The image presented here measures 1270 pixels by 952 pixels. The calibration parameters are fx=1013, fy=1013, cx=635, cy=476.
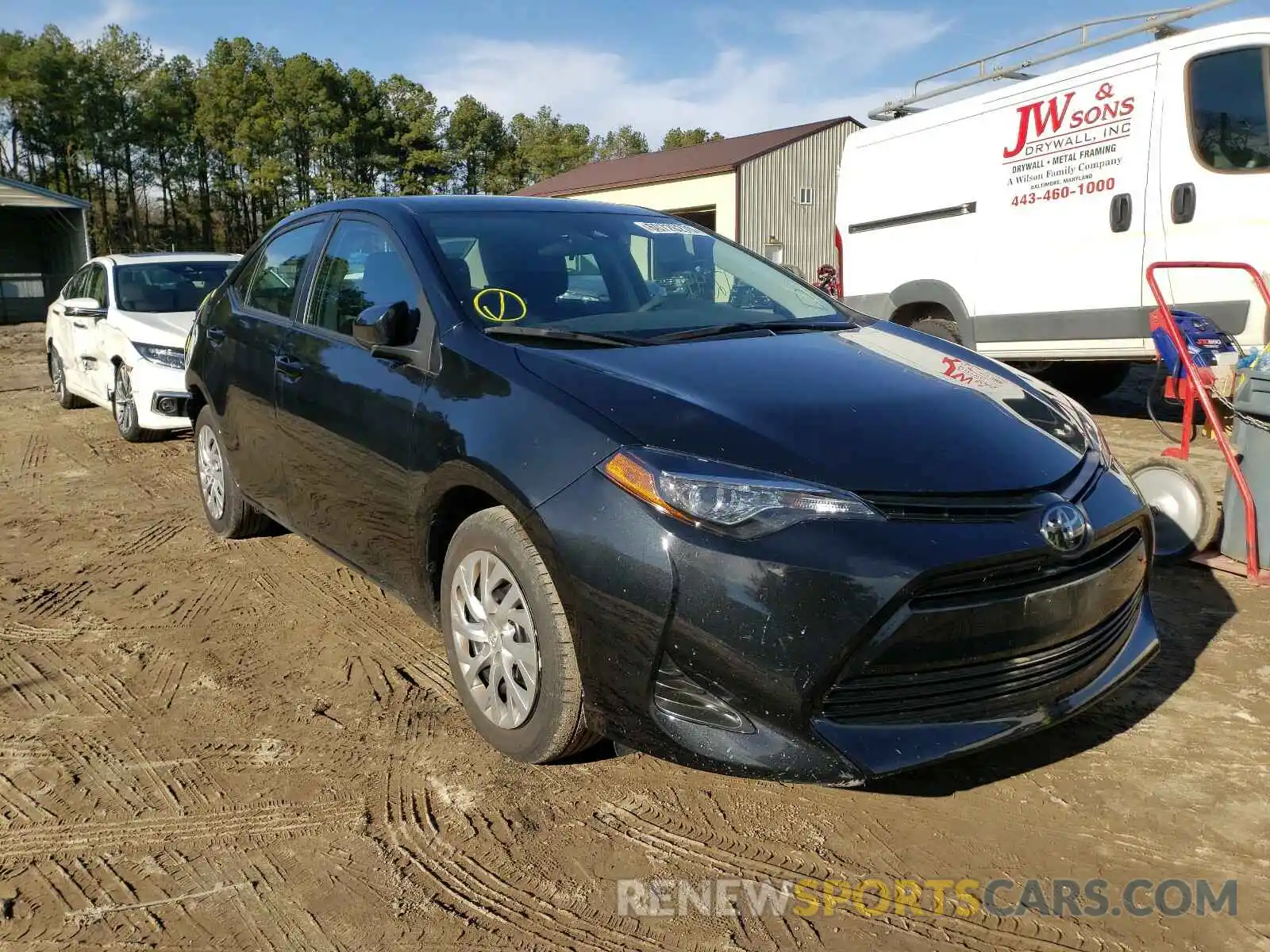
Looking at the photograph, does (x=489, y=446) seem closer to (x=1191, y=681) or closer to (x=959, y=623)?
(x=959, y=623)

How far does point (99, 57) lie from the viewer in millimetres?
50406

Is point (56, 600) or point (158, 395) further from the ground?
point (158, 395)

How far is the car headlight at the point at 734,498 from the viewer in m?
2.35

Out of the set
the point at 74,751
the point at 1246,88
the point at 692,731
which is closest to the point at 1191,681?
the point at 692,731

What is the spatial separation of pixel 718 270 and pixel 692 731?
2094 millimetres

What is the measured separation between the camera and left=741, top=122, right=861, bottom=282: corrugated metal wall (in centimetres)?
2767

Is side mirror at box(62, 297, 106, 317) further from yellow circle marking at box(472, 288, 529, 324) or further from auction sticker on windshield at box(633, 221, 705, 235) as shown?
yellow circle marking at box(472, 288, 529, 324)

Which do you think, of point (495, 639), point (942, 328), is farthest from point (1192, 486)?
point (942, 328)

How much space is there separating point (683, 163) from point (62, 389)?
70.9 feet

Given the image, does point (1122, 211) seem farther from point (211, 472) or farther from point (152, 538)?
point (152, 538)

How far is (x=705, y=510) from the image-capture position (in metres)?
2.37

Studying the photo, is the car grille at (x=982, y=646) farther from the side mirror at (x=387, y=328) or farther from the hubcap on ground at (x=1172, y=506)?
the hubcap on ground at (x=1172, y=506)

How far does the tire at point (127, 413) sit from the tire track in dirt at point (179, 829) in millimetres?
6029

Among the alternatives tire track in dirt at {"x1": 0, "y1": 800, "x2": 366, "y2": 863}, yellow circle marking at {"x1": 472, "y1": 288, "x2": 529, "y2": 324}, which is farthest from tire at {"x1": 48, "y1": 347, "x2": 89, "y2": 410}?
tire track in dirt at {"x1": 0, "y1": 800, "x2": 366, "y2": 863}
